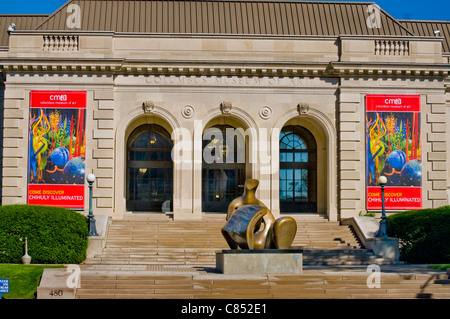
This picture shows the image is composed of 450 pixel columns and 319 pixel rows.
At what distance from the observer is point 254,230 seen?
26.6 m

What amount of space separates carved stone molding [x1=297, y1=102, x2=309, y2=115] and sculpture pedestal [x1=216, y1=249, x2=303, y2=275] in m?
14.6

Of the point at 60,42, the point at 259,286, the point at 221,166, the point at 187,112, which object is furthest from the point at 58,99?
the point at 259,286

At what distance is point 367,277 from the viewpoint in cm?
2453

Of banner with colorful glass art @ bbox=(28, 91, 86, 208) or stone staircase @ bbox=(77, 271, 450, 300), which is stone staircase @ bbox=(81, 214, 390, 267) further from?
stone staircase @ bbox=(77, 271, 450, 300)

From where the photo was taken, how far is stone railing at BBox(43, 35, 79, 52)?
38.1 metres

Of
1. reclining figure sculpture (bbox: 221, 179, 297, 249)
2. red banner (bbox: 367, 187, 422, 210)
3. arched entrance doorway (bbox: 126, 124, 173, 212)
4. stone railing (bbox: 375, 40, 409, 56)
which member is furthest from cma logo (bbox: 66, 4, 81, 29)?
reclining figure sculpture (bbox: 221, 179, 297, 249)

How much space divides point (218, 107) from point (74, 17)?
1005 centimetres

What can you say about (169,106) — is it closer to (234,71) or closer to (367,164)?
(234,71)

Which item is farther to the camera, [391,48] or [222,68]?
[391,48]

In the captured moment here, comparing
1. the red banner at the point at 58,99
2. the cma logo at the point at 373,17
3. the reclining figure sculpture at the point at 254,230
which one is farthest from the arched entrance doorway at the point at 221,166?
the reclining figure sculpture at the point at 254,230

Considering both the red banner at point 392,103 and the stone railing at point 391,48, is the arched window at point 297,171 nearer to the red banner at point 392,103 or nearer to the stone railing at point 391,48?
the red banner at point 392,103

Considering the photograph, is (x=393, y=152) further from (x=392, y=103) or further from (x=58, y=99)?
(x=58, y=99)

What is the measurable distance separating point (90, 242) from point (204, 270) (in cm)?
684

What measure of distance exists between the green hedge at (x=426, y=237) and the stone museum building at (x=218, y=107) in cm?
512
